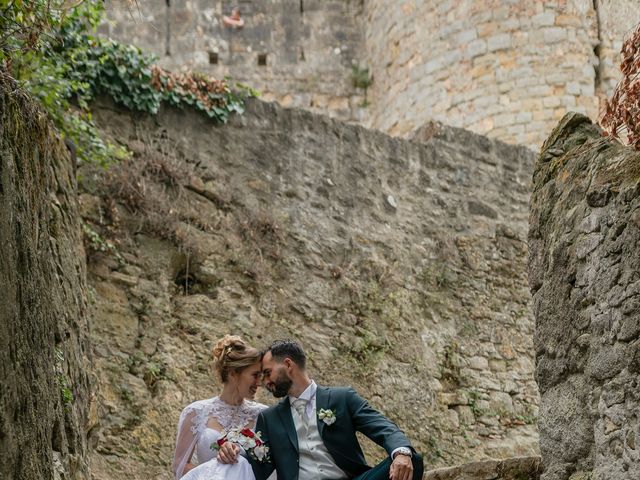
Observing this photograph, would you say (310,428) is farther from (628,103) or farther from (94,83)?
(94,83)

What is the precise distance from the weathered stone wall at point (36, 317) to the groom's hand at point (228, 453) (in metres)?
0.70

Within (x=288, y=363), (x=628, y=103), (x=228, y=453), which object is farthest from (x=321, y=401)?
(x=628, y=103)

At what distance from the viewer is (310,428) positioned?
203 inches

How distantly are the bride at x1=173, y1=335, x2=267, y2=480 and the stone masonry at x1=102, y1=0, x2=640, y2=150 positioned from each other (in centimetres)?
793

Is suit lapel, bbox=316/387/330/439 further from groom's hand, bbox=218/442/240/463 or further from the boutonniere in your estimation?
groom's hand, bbox=218/442/240/463

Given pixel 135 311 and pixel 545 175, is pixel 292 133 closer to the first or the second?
pixel 135 311

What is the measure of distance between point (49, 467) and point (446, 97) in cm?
996

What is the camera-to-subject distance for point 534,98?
1337 centimetres

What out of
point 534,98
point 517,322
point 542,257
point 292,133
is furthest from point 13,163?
point 534,98

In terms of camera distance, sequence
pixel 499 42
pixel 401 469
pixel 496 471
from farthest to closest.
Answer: pixel 499 42
pixel 496 471
pixel 401 469

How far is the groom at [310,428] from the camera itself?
504 centimetres

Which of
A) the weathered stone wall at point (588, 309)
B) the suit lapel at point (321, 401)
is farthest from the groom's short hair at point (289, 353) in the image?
the weathered stone wall at point (588, 309)

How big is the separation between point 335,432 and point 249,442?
392 millimetres

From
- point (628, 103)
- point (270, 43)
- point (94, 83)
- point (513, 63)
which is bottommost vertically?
point (628, 103)
